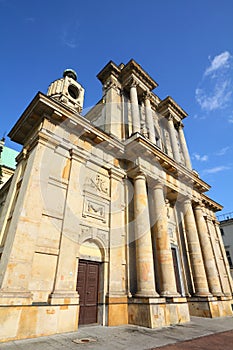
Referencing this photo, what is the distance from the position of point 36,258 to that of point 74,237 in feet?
5.96

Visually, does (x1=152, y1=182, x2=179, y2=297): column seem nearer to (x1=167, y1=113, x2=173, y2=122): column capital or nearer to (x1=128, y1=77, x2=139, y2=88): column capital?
(x1=128, y1=77, x2=139, y2=88): column capital

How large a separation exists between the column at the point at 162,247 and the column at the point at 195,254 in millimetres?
3828

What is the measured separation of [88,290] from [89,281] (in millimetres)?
369

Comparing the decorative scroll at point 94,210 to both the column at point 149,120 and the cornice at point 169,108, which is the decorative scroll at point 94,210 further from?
the cornice at point 169,108

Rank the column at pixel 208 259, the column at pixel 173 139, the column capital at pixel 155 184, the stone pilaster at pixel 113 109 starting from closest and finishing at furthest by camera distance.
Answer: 1. the column capital at pixel 155 184
2. the column at pixel 208 259
3. the stone pilaster at pixel 113 109
4. the column at pixel 173 139

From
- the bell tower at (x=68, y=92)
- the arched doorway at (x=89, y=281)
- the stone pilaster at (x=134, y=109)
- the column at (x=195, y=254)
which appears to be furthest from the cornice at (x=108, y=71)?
the arched doorway at (x=89, y=281)

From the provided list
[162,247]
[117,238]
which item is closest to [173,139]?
[162,247]

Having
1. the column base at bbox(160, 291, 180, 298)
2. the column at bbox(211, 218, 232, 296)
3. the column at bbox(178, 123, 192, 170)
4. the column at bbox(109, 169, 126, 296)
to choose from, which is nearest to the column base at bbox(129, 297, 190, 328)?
the column base at bbox(160, 291, 180, 298)

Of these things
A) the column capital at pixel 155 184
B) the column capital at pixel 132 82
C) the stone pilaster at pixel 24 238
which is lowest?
the stone pilaster at pixel 24 238

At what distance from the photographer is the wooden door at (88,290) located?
29.3 ft

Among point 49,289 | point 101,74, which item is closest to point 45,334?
point 49,289

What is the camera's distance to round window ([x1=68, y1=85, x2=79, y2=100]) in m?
17.1

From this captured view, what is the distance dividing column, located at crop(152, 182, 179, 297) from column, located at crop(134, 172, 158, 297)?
113cm

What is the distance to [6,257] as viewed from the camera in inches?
285
